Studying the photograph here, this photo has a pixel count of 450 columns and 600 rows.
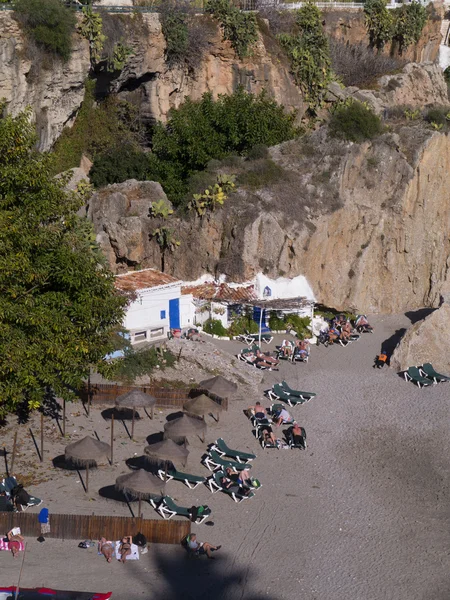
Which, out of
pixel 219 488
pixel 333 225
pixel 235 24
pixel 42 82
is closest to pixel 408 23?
pixel 235 24

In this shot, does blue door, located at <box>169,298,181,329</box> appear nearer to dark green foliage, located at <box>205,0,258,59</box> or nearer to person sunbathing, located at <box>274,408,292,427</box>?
person sunbathing, located at <box>274,408,292,427</box>

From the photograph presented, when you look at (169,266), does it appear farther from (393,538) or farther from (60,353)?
(393,538)

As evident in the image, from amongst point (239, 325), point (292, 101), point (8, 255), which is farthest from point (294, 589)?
point (292, 101)

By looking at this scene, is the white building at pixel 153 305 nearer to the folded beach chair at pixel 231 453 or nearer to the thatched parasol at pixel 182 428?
the thatched parasol at pixel 182 428

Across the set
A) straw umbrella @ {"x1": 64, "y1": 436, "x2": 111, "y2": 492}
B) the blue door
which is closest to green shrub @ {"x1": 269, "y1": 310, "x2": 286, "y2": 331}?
the blue door

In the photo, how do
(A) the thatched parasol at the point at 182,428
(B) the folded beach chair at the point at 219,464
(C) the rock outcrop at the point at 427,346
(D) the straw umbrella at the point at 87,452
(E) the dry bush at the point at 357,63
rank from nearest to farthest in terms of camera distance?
(D) the straw umbrella at the point at 87,452
(B) the folded beach chair at the point at 219,464
(A) the thatched parasol at the point at 182,428
(C) the rock outcrop at the point at 427,346
(E) the dry bush at the point at 357,63

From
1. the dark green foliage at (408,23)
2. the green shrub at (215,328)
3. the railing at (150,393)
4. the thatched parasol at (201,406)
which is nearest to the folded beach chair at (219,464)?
the thatched parasol at (201,406)
